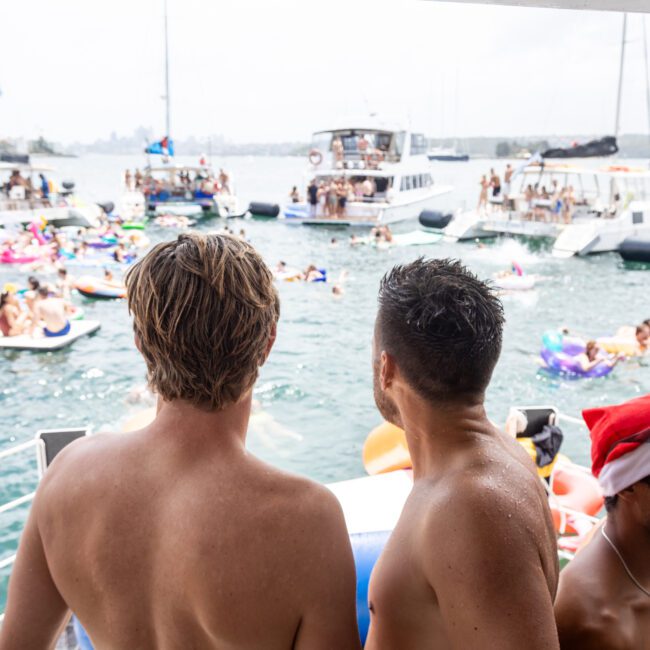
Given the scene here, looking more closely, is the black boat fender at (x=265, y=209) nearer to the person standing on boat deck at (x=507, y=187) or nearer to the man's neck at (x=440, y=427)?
the person standing on boat deck at (x=507, y=187)

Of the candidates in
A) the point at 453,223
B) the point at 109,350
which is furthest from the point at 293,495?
the point at 453,223

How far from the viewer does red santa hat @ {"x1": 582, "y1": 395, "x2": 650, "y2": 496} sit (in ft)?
4.31

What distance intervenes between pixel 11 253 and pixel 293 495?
17193 mm

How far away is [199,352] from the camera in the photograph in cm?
107

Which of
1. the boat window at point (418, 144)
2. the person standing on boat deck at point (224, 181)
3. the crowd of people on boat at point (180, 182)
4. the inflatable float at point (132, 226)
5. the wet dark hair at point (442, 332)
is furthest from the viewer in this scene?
the boat window at point (418, 144)

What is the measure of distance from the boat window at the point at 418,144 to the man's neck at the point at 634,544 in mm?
27603

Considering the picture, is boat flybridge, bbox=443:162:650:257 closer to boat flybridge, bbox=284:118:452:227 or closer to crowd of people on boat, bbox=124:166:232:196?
boat flybridge, bbox=284:118:452:227

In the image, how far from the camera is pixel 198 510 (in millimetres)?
1034

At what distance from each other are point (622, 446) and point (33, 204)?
23242 mm

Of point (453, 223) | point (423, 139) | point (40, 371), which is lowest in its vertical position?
point (40, 371)

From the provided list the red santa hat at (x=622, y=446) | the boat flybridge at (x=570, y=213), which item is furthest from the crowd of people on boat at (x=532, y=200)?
the red santa hat at (x=622, y=446)

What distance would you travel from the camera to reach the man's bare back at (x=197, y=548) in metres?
1.02

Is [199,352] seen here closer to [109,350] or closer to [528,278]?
[109,350]

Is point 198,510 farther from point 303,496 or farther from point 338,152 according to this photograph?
point 338,152
